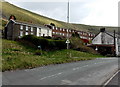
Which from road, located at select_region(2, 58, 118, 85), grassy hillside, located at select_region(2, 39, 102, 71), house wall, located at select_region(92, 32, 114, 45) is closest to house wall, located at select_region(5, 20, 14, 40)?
grassy hillside, located at select_region(2, 39, 102, 71)

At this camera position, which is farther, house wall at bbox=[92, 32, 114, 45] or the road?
house wall at bbox=[92, 32, 114, 45]

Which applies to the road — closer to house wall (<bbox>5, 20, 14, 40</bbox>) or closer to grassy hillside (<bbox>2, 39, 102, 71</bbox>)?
grassy hillside (<bbox>2, 39, 102, 71</bbox>)

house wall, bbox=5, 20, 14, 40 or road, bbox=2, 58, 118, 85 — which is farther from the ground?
house wall, bbox=5, 20, 14, 40

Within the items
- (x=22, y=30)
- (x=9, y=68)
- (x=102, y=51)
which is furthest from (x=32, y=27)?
(x=9, y=68)

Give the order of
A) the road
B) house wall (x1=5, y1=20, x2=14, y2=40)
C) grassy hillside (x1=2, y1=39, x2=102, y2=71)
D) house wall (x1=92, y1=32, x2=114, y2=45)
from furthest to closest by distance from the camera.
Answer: house wall (x1=92, y1=32, x2=114, y2=45) < house wall (x1=5, y1=20, x2=14, y2=40) < grassy hillside (x1=2, y1=39, x2=102, y2=71) < the road

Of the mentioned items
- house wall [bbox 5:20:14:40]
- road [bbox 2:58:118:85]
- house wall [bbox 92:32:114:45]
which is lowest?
road [bbox 2:58:118:85]

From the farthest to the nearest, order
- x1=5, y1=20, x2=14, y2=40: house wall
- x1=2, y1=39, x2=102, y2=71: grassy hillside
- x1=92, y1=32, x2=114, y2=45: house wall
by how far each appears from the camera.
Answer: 1. x1=92, y1=32, x2=114, y2=45: house wall
2. x1=5, y1=20, x2=14, y2=40: house wall
3. x1=2, y1=39, x2=102, y2=71: grassy hillside

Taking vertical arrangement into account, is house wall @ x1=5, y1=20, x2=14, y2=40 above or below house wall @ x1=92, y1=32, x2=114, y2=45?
above

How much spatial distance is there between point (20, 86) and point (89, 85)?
148 inches

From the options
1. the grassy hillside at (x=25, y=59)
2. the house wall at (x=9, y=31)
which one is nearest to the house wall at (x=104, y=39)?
the house wall at (x=9, y=31)

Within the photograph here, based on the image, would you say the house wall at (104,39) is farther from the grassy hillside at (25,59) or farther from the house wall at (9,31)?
the grassy hillside at (25,59)

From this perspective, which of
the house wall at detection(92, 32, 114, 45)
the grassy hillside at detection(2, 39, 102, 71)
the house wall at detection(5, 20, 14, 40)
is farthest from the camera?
the house wall at detection(92, 32, 114, 45)

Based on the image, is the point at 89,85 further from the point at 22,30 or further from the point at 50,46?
the point at 22,30

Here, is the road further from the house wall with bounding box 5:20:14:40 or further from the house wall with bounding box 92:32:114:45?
the house wall with bounding box 92:32:114:45
